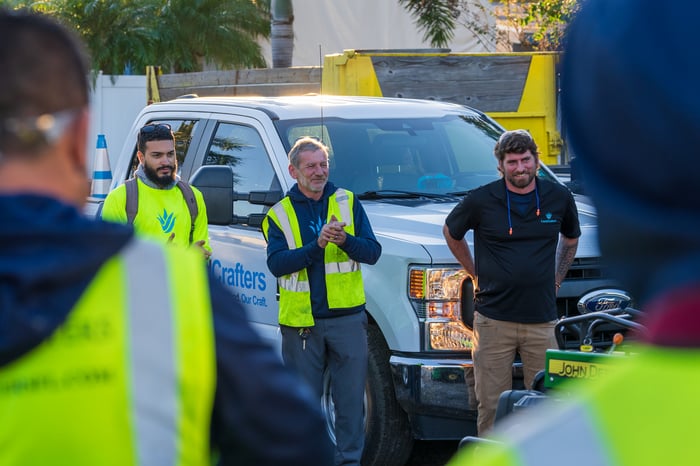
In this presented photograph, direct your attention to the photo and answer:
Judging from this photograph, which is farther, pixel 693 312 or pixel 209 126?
pixel 209 126

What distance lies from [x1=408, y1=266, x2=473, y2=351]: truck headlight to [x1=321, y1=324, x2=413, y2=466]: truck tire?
1.36ft

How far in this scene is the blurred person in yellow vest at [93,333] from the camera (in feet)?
5.45

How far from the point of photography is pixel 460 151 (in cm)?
771

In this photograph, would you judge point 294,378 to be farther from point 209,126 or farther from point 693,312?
point 209,126

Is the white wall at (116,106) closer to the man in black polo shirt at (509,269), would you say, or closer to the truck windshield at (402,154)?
the truck windshield at (402,154)

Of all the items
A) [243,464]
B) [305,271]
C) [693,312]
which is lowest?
[305,271]

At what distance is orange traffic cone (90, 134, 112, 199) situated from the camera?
551 inches

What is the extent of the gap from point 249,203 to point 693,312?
637 cm

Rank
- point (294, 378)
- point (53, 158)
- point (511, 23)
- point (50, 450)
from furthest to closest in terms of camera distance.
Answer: point (511, 23)
point (294, 378)
point (53, 158)
point (50, 450)

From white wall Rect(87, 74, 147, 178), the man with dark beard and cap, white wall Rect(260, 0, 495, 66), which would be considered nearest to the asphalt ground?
the man with dark beard and cap

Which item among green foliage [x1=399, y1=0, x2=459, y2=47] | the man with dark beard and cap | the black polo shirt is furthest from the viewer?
green foliage [x1=399, y1=0, x2=459, y2=47]

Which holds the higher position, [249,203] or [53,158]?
[53,158]

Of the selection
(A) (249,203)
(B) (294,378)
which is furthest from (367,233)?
(B) (294,378)

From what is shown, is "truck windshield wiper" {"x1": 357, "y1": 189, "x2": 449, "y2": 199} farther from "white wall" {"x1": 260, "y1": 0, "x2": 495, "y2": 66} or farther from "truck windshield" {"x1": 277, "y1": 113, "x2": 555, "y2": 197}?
"white wall" {"x1": 260, "y1": 0, "x2": 495, "y2": 66}
